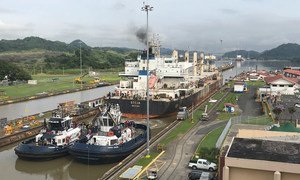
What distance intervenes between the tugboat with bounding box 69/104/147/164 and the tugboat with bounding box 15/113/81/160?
1565 millimetres

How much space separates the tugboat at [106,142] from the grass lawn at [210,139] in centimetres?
560

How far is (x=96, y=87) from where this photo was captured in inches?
3693

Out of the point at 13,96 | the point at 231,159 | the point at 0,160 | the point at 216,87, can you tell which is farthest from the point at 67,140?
the point at 216,87

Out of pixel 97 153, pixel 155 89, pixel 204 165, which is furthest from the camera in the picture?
pixel 155 89

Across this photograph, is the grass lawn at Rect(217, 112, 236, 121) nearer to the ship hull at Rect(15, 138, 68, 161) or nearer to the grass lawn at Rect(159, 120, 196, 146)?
the grass lawn at Rect(159, 120, 196, 146)

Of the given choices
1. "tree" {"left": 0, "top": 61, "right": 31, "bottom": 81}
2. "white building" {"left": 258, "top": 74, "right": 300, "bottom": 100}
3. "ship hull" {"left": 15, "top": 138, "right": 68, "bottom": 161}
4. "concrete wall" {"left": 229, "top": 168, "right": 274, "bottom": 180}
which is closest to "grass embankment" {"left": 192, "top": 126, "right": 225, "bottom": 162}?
"concrete wall" {"left": 229, "top": 168, "right": 274, "bottom": 180}

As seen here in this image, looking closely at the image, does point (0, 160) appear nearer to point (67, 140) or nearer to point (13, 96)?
point (67, 140)

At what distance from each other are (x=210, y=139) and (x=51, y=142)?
13998 mm

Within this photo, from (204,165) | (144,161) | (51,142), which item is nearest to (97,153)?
(144,161)

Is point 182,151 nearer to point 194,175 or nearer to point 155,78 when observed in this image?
point 194,175

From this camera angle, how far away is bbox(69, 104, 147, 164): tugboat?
90.0 ft

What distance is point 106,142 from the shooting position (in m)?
28.4

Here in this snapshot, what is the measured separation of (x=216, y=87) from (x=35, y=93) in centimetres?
4232

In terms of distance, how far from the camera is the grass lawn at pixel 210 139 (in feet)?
96.0
